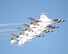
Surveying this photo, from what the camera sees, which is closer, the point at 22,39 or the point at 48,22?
the point at 48,22

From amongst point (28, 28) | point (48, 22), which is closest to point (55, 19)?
point (48, 22)

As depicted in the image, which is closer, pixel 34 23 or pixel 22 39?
pixel 34 23

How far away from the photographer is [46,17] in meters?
85.6

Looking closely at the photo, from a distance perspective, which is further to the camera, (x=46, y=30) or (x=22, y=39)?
(x=22, y=39)

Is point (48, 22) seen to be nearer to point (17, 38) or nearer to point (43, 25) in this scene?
point (43, 25)

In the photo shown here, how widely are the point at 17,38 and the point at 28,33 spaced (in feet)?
13.8

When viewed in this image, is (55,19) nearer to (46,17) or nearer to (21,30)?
(46,17)

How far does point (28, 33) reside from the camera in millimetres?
87500

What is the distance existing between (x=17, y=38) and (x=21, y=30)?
3.46 meters

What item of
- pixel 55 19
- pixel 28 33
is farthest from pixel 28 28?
pixel 55 19

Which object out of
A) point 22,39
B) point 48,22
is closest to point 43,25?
point 48,22

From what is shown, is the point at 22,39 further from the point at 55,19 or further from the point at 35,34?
the point at 55,19

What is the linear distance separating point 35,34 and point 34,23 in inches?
125

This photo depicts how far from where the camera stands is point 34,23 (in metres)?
83.9
